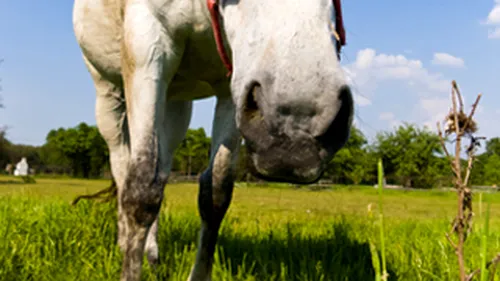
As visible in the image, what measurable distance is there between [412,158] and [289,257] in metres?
42.0

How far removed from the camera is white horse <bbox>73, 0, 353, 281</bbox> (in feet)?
3.96

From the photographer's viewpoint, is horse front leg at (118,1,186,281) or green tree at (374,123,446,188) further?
green tree at (374,123,446,188)

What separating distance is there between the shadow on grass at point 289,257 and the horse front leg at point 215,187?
142mm

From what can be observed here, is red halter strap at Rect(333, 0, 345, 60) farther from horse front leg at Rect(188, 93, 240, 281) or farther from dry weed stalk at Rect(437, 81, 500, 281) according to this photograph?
horse front leg at Rect(188, 93, 240, 281)

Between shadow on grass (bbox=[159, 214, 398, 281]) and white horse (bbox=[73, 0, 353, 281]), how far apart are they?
309 millimetres

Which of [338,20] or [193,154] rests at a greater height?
[193,154]

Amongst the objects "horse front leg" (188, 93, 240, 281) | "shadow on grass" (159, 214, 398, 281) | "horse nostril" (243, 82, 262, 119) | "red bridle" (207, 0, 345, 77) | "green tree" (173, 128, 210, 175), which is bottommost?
"shadow on grass" (159, 214, 398, 281)

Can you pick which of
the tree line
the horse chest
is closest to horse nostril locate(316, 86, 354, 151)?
the horse chest

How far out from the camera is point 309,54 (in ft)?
4.00

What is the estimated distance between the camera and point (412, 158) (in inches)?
1650

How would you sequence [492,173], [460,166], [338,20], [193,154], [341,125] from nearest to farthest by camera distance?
[460,166], [341,125], [338,20], [492,173], [193,154]

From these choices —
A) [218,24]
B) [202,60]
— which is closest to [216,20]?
[218,24]

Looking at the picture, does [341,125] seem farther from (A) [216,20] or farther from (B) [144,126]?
(B) [144,126]

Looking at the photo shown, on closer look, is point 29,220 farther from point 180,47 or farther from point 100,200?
point 180,47
